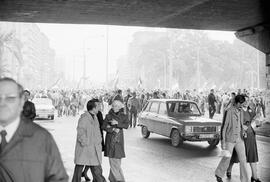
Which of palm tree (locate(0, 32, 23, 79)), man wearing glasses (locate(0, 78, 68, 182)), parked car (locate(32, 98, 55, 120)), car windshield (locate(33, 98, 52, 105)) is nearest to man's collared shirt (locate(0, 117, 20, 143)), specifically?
man wearing glasses (locate(0, 78, 68, 182))

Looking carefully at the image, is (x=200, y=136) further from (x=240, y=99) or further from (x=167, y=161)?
(x=240, y=99)

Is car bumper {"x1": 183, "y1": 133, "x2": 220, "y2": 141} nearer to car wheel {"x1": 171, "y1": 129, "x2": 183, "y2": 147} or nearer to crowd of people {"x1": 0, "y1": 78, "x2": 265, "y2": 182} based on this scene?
car wheel {"x1": 171, "y1": 129, "x2": 183, "y2": 147}

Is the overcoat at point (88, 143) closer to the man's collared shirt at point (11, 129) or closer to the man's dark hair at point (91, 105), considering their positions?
the man's dark hair at point (91, 105)

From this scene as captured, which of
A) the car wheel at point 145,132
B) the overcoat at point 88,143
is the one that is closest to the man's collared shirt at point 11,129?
the overcoat at point 88,143

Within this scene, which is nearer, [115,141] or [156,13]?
[115,141]

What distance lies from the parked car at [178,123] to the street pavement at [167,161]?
39cm

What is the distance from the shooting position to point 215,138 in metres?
13.1

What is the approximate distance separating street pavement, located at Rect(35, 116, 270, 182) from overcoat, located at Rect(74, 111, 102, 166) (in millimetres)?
1396

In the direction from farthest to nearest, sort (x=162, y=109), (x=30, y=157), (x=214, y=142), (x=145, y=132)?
(x=145, y=132) < (x=162, y=109) < (x=214, y=142) < (x=30, y=157)

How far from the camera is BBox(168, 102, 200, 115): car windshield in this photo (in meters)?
14.2

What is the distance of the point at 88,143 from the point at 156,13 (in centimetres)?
722

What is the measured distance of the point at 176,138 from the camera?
1316 cm

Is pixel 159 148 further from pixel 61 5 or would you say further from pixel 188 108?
pixel 61 5

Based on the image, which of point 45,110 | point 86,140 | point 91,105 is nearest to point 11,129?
point 86,140
